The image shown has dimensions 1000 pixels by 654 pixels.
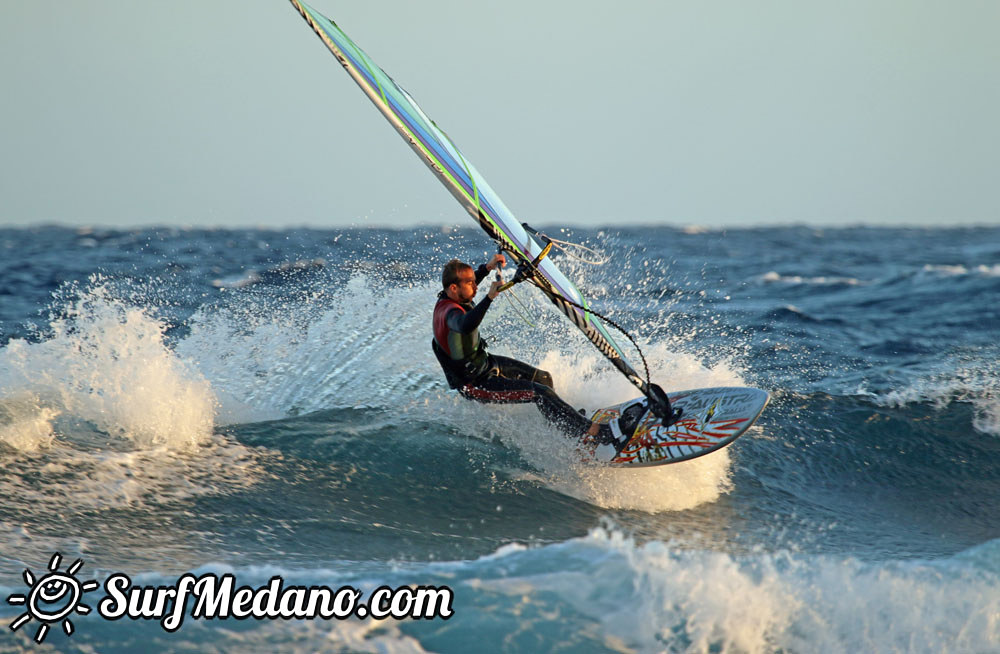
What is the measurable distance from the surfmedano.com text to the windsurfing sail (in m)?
2.27

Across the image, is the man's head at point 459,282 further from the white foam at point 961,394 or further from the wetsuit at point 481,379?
the white foam at point 961,394

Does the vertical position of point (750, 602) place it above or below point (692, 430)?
below

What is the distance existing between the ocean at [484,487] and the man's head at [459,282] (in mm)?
994

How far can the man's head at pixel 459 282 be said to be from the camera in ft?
17.2

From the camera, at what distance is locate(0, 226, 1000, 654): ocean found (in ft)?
11.1

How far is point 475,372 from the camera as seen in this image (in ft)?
17.7

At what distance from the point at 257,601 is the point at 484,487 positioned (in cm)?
199

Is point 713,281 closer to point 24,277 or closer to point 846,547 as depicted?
point 846,547

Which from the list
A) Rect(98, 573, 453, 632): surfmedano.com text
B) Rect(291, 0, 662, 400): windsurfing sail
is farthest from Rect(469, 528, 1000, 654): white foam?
Rect(291, 0, 662, 400): windsurfing sail

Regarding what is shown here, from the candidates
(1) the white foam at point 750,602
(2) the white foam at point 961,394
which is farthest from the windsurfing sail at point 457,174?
(2) the white foam at point 961,394

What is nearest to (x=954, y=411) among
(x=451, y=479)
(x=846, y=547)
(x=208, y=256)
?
(x=846, y=547)

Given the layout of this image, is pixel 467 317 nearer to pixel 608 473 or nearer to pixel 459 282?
pixel 459 282

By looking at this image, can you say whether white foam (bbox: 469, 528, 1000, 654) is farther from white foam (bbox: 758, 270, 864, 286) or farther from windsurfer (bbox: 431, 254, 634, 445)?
white foam (bbox: 758, 270, 864, 286)

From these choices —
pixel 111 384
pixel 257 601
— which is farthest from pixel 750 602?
pixel 111 384
